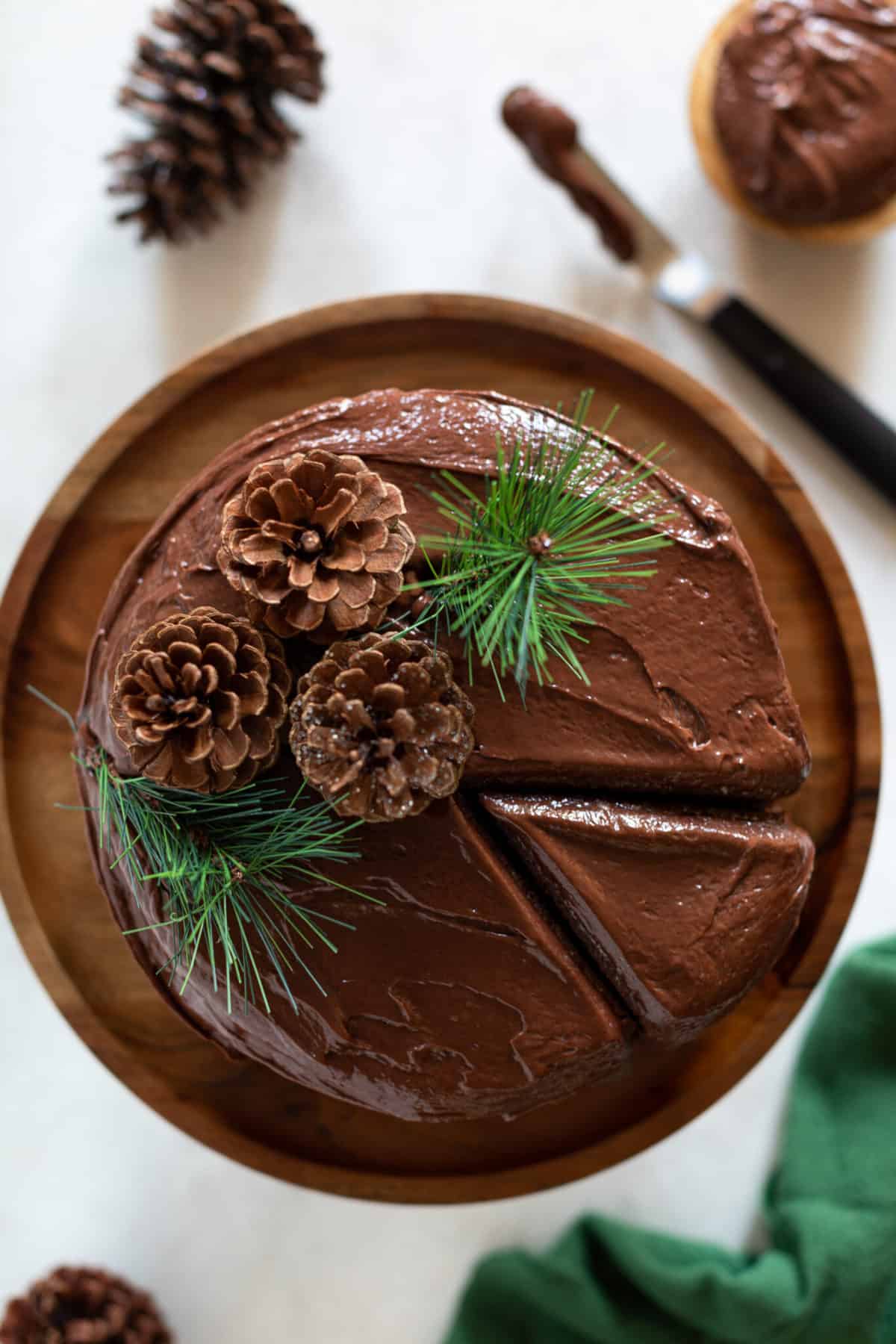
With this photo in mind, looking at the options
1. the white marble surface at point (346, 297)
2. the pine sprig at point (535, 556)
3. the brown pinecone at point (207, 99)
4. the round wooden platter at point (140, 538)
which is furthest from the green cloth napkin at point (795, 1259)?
the brown pinecone at point (207, 99)

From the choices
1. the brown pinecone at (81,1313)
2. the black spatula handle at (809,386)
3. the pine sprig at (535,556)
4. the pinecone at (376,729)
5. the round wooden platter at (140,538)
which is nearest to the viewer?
the pinecone at (376,729)

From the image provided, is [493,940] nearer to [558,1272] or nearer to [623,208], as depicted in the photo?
[558,1272]

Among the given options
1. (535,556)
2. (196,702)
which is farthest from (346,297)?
(196,702)

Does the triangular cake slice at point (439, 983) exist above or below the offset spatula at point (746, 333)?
below

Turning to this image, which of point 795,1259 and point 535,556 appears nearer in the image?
point 535,556

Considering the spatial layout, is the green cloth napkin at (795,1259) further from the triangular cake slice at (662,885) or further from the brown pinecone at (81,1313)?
the triangular cake slice at (662,885)

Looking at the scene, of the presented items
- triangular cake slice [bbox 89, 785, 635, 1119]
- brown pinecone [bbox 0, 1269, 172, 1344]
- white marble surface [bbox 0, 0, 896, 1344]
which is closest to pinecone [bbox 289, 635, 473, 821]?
triangular cake slice [bbox 89, 785, 635, 1119]

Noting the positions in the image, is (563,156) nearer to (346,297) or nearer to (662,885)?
(346,297)
